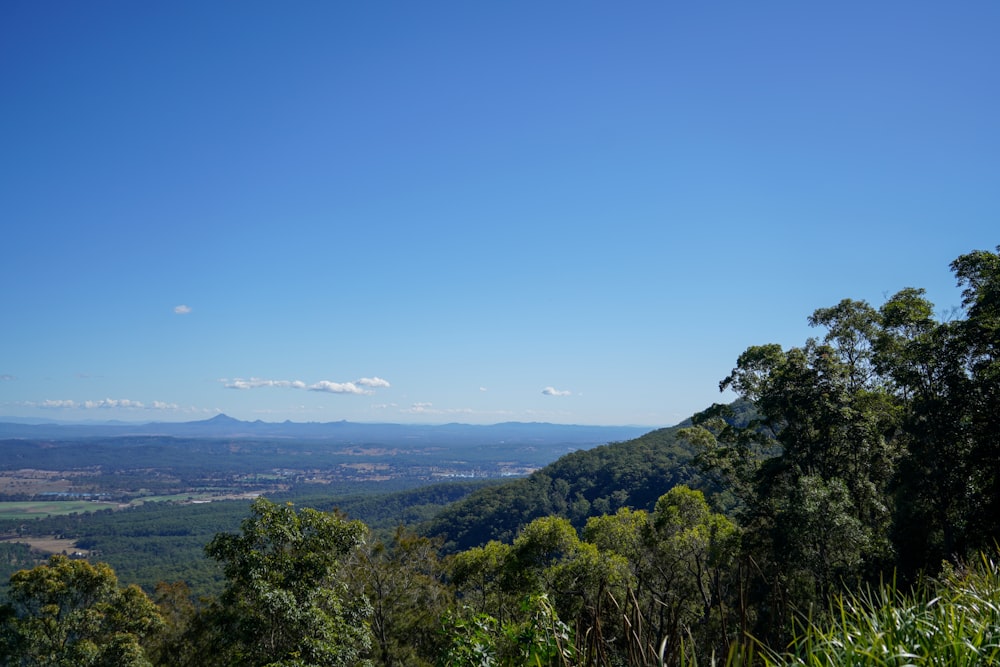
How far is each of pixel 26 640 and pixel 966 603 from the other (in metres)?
19.3

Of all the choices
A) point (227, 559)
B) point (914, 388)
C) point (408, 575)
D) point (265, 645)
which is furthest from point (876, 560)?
point (408, 575)

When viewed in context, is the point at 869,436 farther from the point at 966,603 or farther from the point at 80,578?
the point at 80,578

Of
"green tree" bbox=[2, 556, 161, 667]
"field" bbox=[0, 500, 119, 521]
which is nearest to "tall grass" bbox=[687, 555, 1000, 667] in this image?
"green tree" bbox=[2, 556, 161, 667]

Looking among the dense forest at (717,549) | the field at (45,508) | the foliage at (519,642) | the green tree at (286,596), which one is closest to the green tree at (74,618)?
the dense forest at (717,549)

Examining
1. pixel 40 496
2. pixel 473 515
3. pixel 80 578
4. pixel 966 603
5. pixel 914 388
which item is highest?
pixel 914 388

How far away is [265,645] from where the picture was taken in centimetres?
967

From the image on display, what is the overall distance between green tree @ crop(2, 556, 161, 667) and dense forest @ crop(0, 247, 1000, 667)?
5 centimetres

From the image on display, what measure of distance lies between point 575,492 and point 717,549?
51.0 meters

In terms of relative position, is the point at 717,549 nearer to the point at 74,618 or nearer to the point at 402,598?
the point at 402,598

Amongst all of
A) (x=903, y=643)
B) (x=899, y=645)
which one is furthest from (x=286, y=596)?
(x=899, y=645)

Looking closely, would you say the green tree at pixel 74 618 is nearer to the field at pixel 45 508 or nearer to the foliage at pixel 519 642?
the foliage at pixel 519 642

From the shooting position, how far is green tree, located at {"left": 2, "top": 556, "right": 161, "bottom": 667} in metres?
13.8

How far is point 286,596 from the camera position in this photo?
9367 mm

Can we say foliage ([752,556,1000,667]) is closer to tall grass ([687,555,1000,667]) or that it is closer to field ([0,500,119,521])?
tall grass ([687,555,1000,667])
